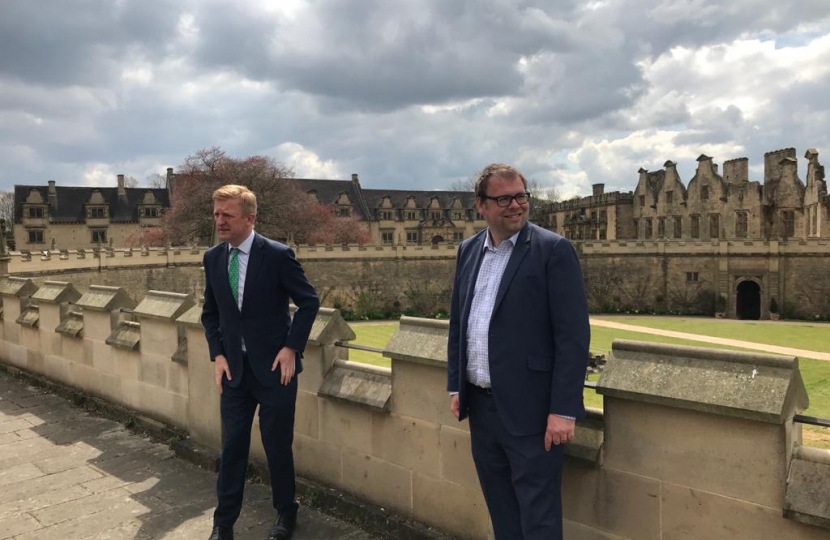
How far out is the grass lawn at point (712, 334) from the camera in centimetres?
1864

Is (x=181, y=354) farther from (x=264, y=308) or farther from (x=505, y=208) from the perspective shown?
(x=505, y=208)

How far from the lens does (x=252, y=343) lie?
12.8ft

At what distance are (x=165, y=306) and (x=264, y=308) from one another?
261cm

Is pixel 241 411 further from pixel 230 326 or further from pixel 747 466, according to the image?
pixel 747 466

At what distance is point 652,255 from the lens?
4372 centimetres

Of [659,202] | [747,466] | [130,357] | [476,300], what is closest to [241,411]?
[476,300]

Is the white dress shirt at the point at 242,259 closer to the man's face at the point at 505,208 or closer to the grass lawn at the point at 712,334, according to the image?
the man's face at the point at 505,208

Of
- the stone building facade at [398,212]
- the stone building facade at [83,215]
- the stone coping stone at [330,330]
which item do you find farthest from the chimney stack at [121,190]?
the stone coping stone at [330,330]

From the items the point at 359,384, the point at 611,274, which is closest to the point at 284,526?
the point at 359,384

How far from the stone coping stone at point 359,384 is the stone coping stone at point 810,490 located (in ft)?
7.97

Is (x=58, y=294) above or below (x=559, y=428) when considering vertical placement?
above

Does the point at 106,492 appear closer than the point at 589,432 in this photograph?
No

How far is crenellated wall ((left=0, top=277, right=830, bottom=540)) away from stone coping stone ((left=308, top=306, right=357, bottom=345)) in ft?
0.04

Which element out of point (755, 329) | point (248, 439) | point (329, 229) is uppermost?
point (329, 229)
